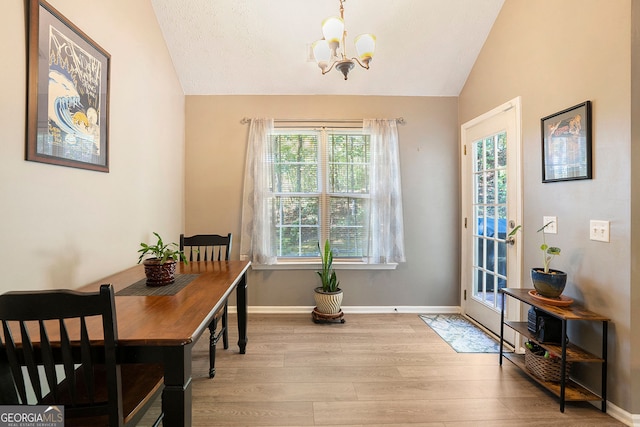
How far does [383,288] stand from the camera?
3.10m

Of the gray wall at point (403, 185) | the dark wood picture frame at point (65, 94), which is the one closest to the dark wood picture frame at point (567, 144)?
the gray wall at point (403, 185)

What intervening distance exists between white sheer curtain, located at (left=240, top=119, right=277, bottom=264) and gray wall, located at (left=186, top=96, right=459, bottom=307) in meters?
0.13

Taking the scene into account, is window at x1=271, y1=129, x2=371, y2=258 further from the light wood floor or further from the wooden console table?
the wooden console table

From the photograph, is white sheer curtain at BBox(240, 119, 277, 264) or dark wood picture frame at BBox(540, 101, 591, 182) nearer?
dark wood picture frame at BBox(540, 101, 591, 182)

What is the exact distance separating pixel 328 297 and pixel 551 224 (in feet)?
6.26

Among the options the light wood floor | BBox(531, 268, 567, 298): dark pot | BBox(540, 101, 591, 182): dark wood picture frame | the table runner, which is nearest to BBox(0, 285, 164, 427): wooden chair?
the table runner

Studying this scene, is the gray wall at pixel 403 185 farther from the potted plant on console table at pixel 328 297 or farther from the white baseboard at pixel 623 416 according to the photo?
the white baseboard at pixel 623 416

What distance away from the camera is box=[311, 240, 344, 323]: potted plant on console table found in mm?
2787

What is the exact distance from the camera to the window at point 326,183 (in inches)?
120

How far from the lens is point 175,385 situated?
989mm

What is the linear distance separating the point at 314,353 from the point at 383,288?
3.84 ft

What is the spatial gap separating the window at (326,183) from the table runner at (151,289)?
1430 millimetres

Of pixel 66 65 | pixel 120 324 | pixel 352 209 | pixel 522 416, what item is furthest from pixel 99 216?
pixel 522 416

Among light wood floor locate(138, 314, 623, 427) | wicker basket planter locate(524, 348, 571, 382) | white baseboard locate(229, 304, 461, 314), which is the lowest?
light wood floor locate(138, 314, 623, 427)
